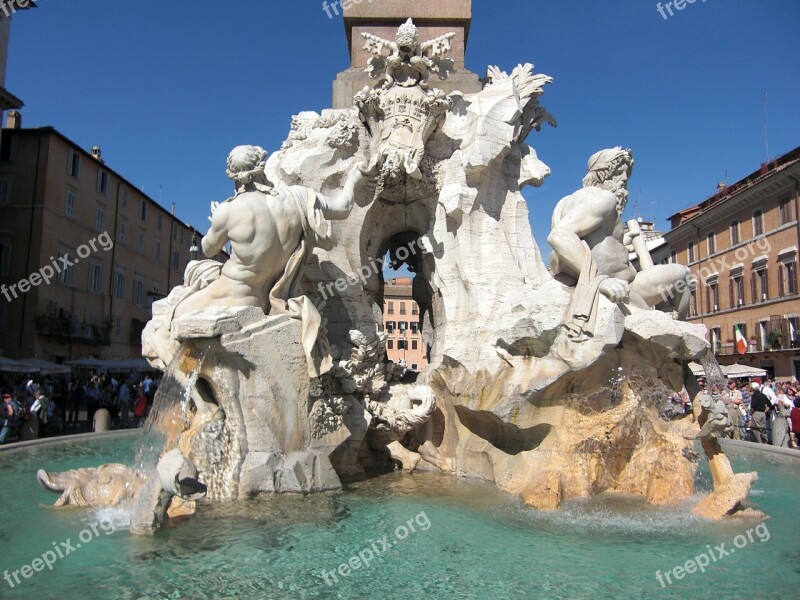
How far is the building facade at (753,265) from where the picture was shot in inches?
1155

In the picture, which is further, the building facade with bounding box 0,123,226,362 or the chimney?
the chimney

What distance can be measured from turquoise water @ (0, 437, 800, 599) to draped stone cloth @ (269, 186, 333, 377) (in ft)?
4.62

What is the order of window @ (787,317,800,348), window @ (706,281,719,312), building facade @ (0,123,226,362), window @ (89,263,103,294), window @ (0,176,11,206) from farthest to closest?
window @ (706,281,719,312)
window @ (89,263,103,294)
window @ (787,317,800,348)
window @ (0,176,11,206)
building facade @ (0,123,226,362)

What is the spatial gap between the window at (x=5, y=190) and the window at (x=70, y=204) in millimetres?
2193

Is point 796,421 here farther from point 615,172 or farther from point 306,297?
point 306,297

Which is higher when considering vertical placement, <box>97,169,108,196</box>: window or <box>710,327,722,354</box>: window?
<box>97,169,108,196</box>: window

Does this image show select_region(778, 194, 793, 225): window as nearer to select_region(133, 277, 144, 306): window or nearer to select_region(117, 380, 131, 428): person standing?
select_region(117, 380, 131, 428): person standing

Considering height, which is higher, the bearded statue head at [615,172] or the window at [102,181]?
the window at [102,181]

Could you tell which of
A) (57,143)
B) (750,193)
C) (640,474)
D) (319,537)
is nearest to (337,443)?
(319,537)

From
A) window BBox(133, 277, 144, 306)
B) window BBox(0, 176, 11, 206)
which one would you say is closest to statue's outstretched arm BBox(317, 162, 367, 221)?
window BBox(0, 176, 11, 206)

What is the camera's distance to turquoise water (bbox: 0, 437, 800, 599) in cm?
431

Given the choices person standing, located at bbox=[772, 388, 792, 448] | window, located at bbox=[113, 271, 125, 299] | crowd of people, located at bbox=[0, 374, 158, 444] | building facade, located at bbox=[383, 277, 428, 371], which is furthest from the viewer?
building facade, located at bbox=[383, 277, 428, 371]

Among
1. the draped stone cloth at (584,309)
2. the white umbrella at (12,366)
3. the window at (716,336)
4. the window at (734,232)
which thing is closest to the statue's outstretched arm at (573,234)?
the draped stone cloth at (584,309)

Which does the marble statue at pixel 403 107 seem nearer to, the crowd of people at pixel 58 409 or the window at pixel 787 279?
the crowd of people at pixel 58 409
